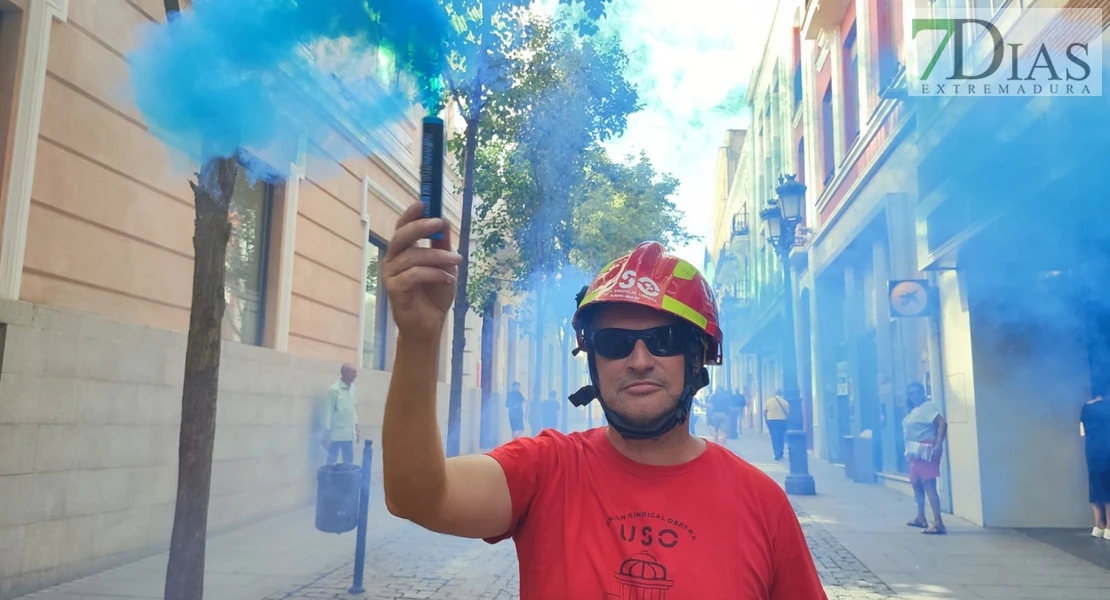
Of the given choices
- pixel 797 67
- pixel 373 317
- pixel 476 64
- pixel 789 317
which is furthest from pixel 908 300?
pixel 797 67

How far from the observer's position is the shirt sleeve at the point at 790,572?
5.90 ft

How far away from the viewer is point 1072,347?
8.99 metres

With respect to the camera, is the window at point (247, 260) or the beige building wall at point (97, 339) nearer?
the beige building wall at point (97, 339)

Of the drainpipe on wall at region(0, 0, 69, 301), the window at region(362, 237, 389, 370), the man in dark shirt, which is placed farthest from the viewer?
the man in dark shirt

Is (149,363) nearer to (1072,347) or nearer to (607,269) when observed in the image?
(607,269)

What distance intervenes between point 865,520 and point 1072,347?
304 centimetres

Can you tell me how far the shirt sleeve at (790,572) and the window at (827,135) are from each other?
1560cm

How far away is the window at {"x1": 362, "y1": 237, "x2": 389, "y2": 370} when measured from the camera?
12.8 metres

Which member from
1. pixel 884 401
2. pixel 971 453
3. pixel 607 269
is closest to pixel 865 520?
pixel 971 453

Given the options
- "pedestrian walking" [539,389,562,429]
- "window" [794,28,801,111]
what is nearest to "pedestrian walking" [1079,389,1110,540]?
"window" [794,28,801,111]

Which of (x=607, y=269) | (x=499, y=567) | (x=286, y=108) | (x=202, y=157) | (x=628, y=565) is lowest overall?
(x=499, y=567)

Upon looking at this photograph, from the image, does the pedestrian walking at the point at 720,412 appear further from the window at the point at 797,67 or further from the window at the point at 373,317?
the window at the point at 373,317

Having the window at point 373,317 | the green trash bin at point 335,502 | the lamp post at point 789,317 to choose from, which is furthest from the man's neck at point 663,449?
the window at point 373,317

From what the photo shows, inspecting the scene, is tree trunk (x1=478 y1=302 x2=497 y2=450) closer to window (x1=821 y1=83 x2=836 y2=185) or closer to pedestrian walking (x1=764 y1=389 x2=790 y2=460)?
pedestrian walking (x1=764 y1=389 x2=790 y2=460)
